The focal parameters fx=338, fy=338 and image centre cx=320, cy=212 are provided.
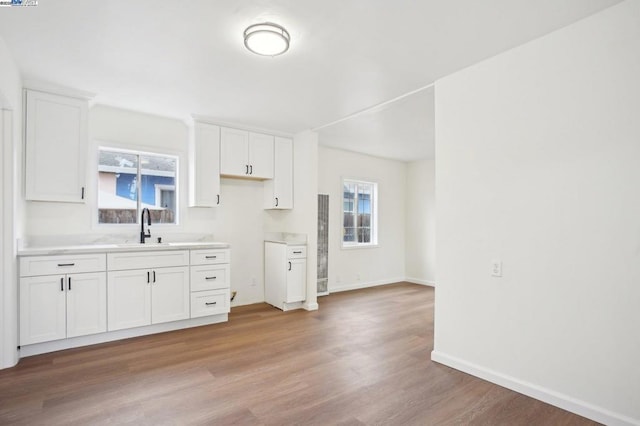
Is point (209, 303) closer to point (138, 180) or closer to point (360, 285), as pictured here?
point (138, 180)

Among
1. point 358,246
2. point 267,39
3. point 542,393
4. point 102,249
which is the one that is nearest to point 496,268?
point 542,393

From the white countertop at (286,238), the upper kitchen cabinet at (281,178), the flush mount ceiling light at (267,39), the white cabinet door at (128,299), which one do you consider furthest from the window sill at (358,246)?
the flush mount ceiling light at (267,39)

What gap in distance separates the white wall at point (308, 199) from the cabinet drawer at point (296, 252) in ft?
0.21

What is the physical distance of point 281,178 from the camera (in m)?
5.06

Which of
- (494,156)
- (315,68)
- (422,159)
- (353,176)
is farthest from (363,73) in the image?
(422,159)

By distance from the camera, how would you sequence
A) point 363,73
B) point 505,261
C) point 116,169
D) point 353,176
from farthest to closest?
point 353,176, point 116,169, point 363,73, point 505,261

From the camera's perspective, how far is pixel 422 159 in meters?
7.05

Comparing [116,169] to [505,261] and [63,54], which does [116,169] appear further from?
[505,261]

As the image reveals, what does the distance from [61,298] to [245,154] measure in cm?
263

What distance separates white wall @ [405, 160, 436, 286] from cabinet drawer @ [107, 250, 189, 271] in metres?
4.83

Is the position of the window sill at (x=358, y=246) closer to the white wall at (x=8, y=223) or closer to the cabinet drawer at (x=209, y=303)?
the cabinet drawer at (x=209, y=303)

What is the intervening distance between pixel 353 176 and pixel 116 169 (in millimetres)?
3915

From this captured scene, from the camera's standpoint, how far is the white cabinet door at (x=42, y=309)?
121 inches

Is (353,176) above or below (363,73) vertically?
below
